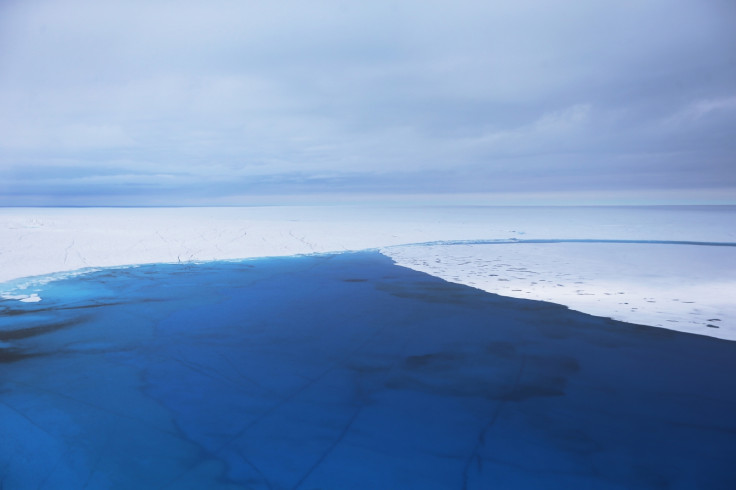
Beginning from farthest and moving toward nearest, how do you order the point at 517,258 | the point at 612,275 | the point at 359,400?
1. the point at 517,258
2. the point at 612,275
3. the point at 359,400

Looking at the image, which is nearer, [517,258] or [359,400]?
[359,400]

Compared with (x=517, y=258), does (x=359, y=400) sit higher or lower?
lower

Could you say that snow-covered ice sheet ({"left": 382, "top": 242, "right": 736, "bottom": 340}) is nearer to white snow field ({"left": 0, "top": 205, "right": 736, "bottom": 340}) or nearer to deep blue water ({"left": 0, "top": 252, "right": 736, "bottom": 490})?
white snow field ({"left": 0, "top": 205, "right": 736, "bottom": 340})

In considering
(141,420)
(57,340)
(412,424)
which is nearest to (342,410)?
(412,424)

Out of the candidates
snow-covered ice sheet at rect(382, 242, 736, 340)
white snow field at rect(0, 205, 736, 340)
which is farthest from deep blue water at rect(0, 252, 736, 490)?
white snow field at rect(0, 205, 736, 340)

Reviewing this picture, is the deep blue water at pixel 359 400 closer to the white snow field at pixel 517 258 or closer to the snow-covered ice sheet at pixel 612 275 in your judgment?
the snow-covered ice sheet at pixel 612 275

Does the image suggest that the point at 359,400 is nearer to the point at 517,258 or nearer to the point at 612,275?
the point at 612,275

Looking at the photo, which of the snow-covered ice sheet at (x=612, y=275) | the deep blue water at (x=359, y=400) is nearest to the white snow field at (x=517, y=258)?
the snow-covered ice sheet at (x=612, y=275)

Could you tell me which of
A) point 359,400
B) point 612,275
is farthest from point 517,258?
point 359,400
